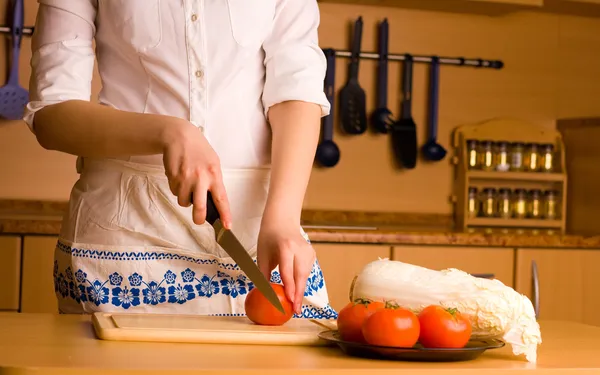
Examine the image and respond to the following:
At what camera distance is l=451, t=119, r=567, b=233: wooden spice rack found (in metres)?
2.77

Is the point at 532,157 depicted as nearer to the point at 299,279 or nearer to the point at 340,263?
the point at 340,263

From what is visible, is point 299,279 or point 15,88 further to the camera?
point 15,88

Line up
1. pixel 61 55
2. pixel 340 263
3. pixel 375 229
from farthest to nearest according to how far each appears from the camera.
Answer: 1. pixel 375 229
2. pixel 340 263
3. pixel 61 55

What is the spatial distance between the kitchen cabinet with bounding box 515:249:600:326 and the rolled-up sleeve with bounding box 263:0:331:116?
130 centimetres

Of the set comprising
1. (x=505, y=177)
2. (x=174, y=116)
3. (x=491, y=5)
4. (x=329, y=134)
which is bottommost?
(x=505, y=177)

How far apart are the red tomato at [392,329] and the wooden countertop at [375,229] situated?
1371 mm

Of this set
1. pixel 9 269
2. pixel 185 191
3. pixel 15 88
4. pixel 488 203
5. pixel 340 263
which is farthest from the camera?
pixel 488 203

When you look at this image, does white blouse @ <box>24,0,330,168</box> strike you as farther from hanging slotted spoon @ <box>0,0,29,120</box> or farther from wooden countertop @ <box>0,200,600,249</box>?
hanging slotted spoon @ <box>0,0,29,120</box>

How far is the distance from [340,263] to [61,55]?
123 centimetres

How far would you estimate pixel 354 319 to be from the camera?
0.88 meters

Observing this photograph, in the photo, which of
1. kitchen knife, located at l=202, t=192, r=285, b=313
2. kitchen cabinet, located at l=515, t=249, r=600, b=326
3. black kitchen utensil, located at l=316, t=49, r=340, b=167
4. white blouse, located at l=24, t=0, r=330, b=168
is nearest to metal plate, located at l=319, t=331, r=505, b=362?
kitchen knife, located at l=202, t=192, r=285, b=313

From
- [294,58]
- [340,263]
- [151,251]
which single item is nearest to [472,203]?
[340,263]

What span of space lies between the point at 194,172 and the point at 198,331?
162 millimetres

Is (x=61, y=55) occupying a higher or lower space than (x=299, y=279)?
higher
